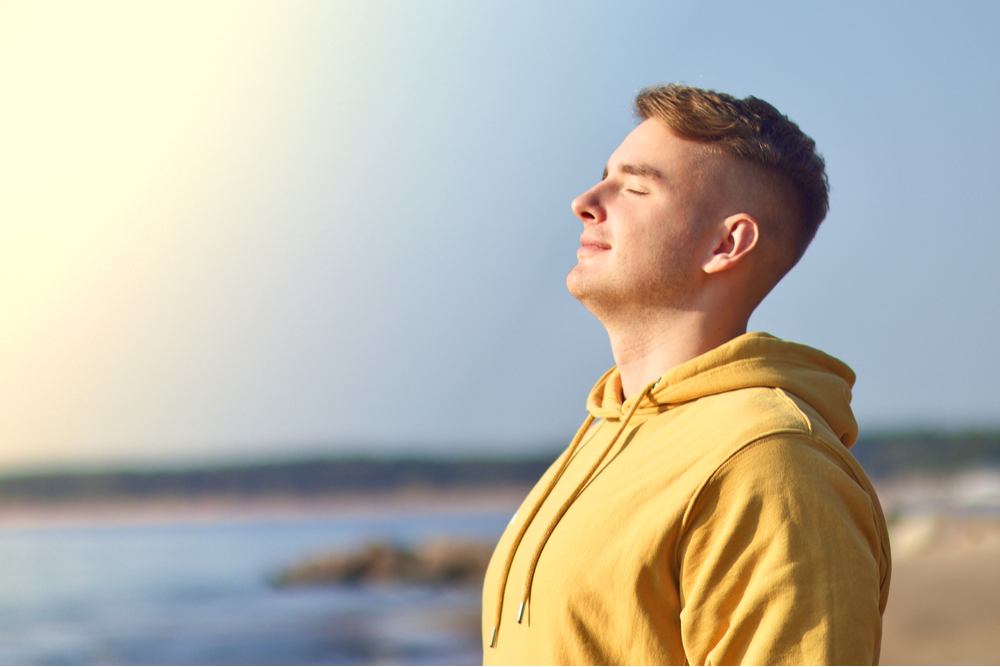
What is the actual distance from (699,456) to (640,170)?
0.40 m

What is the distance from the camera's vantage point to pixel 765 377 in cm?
81

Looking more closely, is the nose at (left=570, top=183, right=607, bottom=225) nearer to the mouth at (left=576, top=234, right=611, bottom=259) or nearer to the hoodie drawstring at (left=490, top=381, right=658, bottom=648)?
the mouth at (left=576, top=234, right=611, bottom=259)

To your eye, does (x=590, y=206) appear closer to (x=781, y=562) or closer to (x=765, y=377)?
(x=765, y=377)

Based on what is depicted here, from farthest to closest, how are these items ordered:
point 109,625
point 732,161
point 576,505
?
point 109,625, point 732,161, point 576,505

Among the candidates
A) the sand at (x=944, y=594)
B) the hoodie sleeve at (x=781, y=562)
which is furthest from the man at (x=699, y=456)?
the sand at (x=944, y=594)

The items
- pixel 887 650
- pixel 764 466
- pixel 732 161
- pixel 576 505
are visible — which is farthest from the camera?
pixel 887 650

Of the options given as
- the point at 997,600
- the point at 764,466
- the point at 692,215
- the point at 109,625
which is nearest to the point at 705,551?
the point at 764,466

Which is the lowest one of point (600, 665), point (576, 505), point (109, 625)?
point (109, 625)

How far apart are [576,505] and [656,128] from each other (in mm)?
499

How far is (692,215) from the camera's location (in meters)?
0.93

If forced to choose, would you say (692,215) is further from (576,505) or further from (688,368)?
(576,505)

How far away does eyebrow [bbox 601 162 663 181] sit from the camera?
96 centimetres

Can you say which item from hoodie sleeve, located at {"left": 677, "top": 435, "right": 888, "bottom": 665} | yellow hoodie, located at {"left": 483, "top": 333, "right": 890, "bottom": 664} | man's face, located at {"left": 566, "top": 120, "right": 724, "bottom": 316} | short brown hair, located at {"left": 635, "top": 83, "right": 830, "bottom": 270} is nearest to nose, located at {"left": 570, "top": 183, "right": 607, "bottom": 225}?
man's face, located at {"left": 566, "top": 120, "right": 724, "bottom": 316}

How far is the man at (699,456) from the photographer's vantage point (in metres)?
0.65
